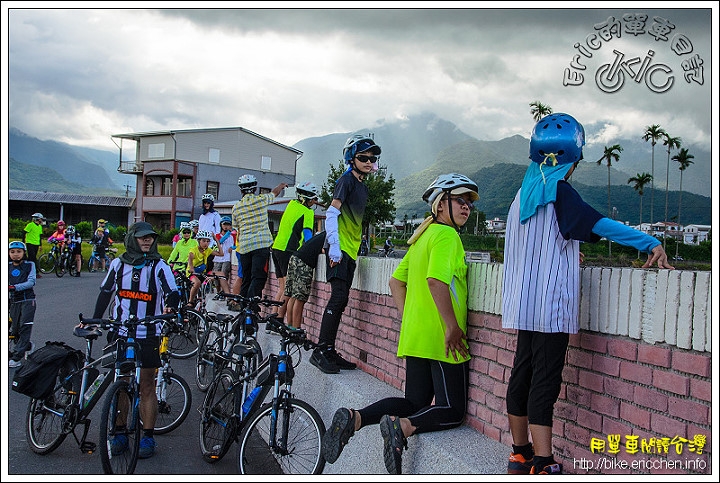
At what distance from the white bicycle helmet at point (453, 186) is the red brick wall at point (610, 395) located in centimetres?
80

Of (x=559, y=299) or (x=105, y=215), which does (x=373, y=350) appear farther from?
(x=105, y=215)

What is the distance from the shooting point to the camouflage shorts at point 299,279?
6945 millimetres

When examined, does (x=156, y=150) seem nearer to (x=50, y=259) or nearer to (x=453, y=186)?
(x=50, y=259)

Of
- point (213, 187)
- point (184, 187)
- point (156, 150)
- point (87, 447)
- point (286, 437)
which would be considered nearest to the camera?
point (286, 437)

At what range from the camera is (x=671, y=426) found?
8.40ft

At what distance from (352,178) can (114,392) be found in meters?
2.76

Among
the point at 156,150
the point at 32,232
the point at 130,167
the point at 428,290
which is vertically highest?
the point at 156,150

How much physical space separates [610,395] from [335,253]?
3.17 m

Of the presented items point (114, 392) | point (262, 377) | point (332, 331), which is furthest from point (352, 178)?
point (114, 392)

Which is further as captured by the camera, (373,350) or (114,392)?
(373,350)

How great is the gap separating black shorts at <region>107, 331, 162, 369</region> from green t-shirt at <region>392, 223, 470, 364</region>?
2.52 metres

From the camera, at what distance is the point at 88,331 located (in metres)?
5.11

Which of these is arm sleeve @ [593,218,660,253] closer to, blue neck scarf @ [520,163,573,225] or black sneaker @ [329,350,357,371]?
blue neck scarf @ [520,163,573,225]

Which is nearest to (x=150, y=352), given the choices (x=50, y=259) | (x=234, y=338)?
(x=234, y=338)
